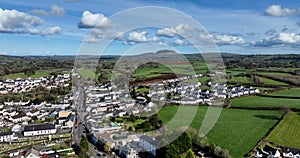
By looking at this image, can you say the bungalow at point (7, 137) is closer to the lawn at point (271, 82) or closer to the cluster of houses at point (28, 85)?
the cluster of houses at point (28, 85)

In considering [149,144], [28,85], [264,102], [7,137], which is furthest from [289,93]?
[28,85]

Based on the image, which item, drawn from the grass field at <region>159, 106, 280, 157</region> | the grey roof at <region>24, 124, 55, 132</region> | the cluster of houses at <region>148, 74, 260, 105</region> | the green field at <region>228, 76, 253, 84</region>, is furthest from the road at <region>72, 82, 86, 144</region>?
the green field at <region>228, 76, 253, 84</region>

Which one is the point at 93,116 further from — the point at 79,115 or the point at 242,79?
the point at 242,79

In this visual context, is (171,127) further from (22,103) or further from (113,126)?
(22,103)

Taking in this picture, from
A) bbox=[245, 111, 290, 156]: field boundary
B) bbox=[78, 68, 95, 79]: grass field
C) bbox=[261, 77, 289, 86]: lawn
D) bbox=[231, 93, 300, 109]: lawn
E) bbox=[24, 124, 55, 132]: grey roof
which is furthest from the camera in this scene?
bbox=[78, 68, 95, 79]: grass field

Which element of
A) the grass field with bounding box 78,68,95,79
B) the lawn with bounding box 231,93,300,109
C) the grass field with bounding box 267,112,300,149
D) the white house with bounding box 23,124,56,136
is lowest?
the grass field with bounding box 267,112,300,149

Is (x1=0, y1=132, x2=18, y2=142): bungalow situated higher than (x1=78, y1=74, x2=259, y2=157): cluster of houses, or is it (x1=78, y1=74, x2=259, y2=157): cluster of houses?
(x1=78, y1=74, x2=259, y2=157): cluster of houses

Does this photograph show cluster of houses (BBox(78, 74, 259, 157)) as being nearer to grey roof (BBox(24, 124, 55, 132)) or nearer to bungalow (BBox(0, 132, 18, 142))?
grey roof (BBox(24, 124, 55, 132))
